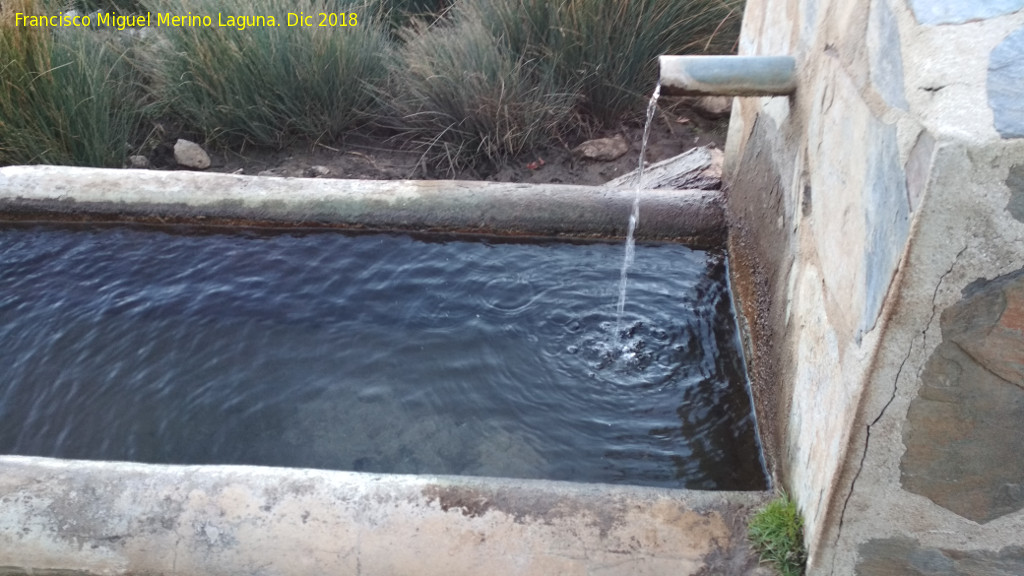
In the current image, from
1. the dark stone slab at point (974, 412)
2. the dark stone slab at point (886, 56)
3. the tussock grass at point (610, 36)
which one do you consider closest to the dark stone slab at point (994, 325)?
the dark stone slab at point (974, 412)

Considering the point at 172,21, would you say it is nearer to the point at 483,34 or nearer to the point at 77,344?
the point at 483,34

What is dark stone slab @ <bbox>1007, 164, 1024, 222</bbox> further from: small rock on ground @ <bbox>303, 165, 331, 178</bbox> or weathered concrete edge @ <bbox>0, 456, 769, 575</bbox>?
small rock on ground @ <bbox>303, 165, 331, 178</bbox>

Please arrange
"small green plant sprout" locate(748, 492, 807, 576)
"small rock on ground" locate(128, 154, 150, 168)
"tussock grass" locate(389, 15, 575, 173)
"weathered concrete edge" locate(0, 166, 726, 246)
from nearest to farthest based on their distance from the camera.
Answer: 1. "small green plant sprout" locate(748, 492, 807, 576)
2. "weathered concrete edge" locate(0, 166, 726, 246)
3. "tussock grass" locate(389, 15, 575, 173)
4. "small rock on ground" locate(128, 154, 150, 168)

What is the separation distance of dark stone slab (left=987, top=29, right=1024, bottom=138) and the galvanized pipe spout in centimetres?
121

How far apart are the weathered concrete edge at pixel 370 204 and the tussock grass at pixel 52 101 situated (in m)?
0.81

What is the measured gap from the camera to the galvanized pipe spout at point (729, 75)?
8.34 ft

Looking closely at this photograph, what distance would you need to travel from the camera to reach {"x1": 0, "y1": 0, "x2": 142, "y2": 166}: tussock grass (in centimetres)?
429

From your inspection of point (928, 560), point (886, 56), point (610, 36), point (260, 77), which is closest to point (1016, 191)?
point (886, 56)

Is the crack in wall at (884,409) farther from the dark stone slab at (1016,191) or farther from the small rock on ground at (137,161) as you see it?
the small rock on ground at (137,161)

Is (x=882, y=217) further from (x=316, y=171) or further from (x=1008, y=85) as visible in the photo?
(x=316, y=171)

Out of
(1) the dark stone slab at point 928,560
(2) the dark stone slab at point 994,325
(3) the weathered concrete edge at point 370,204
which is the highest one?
(2) the dark stone slab at point 994,325

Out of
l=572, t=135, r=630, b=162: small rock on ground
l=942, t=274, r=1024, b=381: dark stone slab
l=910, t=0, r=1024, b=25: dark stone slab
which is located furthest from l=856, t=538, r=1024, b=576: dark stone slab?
l=572, t=135, r=630, b=162: small rock on ground

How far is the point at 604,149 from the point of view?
4.71 meters

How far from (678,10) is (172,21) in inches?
115
